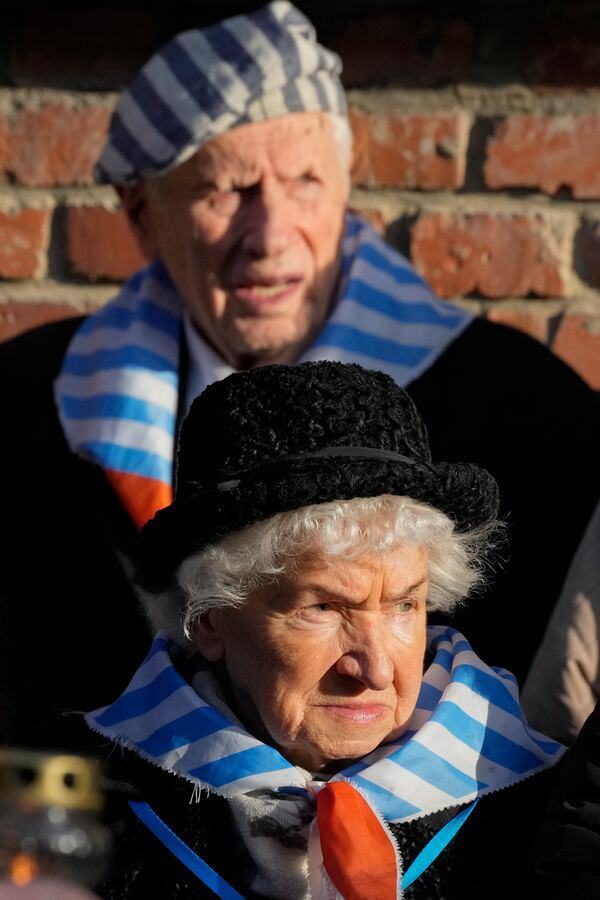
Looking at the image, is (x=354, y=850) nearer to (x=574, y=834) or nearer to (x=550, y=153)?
(x=574, y=834)

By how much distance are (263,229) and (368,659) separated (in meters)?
0.96

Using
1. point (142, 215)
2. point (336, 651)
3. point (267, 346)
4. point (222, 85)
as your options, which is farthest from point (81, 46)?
point (336, 651)

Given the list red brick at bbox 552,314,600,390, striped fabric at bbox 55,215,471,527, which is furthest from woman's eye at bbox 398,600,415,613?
red brick at bbox 552,314,600,390

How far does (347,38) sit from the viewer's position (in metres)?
2.54

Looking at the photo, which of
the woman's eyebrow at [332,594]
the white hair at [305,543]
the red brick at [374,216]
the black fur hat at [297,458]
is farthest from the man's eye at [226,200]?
the woman's eyebrow at [332,594]

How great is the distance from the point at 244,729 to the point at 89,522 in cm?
81

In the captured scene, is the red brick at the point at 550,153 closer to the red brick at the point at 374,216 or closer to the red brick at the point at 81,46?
the red brick at the point at 374,216

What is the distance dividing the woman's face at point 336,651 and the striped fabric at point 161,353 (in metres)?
0.72

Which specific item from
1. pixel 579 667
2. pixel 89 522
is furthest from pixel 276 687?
pixel 89 522

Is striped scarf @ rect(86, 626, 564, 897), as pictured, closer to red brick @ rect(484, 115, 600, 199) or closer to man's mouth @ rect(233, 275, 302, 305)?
man's mouth @ rect(233, 275, 302, 305)

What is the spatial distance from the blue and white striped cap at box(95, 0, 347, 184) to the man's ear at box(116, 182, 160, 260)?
0.08 m

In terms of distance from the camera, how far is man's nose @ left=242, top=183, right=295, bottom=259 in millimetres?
2297

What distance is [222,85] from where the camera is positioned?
7.43 feet

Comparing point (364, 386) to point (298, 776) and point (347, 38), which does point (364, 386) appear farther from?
point (347, 38)
